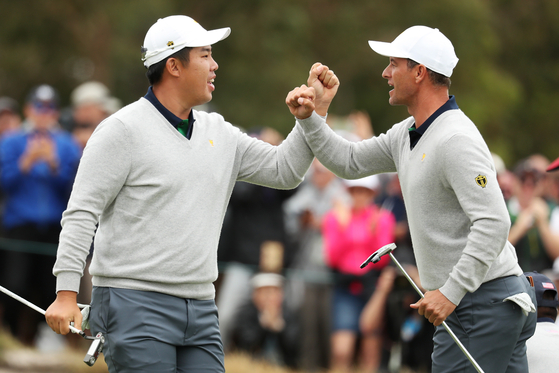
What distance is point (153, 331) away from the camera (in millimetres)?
4004

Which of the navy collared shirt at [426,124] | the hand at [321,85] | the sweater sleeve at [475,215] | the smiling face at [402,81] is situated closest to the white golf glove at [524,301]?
the sweater sleeve at [475,215]

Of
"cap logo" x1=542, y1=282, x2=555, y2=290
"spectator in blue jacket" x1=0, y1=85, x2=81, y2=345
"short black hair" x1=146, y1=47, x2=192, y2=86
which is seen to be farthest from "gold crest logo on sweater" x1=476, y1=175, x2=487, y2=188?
"spectator in blue jacket" x1=0, y1=85, x2=81, y2=345

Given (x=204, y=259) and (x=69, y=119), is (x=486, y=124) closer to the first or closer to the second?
(x=69, y=119)

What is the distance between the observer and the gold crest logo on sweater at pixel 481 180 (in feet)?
13.1

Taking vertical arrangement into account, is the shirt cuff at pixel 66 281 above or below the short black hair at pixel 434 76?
below

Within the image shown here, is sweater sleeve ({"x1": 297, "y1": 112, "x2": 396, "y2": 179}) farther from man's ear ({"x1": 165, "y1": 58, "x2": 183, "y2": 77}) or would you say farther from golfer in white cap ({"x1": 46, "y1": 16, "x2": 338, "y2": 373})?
man's ear ({"x1": 165, "y1": 58, "x2": 183, "y2": 77})

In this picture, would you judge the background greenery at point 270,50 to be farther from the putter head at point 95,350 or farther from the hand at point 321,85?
the putter head at point 95,350

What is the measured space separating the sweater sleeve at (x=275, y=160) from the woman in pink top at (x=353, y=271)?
9.17 feet

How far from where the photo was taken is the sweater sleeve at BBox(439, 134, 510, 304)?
3949mm

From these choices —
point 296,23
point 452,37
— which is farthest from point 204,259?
point 452,37

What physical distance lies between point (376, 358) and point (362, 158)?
127 inches

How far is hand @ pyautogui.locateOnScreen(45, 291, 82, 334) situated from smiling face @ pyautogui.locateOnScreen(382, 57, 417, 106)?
203 centimetres

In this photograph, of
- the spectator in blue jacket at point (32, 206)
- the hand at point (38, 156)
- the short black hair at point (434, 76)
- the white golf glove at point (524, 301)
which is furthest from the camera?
the hand at point (38, 156)

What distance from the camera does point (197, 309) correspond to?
13.7 ft
